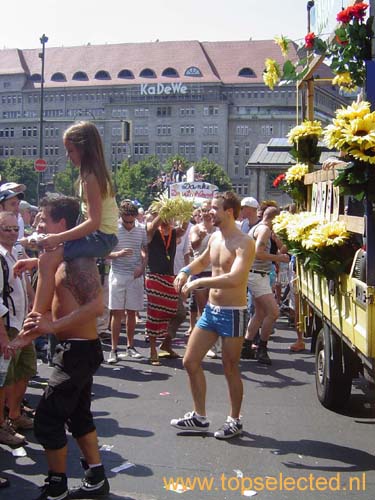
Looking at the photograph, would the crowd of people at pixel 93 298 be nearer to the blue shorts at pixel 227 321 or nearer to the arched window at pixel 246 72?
the blue shorts at pixel 227 321

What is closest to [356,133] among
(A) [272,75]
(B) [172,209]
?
(A) [272,75]

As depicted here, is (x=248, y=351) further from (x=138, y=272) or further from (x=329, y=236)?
(x=329, y=236)

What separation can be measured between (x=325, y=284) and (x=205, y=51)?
358 ft

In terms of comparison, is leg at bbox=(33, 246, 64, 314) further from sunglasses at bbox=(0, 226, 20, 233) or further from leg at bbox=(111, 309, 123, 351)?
leg at bbox=(111, 309, 123, 351)

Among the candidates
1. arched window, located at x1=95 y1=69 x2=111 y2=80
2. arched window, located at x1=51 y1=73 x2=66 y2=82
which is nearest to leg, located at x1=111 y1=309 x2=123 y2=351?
arched window, located at x1=95 y1=69 x2=111 y2=80

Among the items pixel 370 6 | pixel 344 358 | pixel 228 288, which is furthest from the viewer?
pixel 344 358

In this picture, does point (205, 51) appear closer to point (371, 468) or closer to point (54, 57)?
point (54, 57)

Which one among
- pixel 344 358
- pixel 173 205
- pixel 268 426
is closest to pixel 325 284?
pixel 344 358

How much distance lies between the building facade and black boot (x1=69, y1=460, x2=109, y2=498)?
106 m

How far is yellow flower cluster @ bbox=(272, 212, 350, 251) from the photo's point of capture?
567 centimetres

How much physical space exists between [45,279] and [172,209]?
5.14 m

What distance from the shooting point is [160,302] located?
9.60 meters

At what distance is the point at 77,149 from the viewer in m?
4.50

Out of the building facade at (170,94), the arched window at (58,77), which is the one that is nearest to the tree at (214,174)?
the building facade at (170,94)
